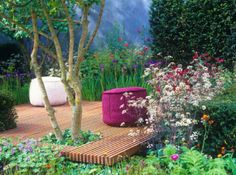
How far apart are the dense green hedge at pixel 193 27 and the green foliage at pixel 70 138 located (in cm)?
392

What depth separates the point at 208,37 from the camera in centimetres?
823

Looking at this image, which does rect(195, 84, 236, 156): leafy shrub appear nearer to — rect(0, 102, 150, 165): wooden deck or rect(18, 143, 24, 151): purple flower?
rect(0, 102, 150, 165): wooden deck

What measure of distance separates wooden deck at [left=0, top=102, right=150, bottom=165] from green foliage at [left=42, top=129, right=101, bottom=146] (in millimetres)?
150

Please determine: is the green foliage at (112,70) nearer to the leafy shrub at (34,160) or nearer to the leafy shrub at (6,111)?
the leafy shrub at (6,111)

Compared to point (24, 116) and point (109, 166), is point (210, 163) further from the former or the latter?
point (24, 116)

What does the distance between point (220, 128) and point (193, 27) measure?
13.9 ft

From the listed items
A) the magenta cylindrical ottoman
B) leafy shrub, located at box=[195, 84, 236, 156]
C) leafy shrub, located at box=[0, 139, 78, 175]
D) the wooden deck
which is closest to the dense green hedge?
the wooden deck

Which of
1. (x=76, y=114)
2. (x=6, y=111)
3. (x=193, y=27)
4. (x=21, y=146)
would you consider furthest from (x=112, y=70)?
(x=21, y=146)

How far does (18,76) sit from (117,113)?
14.6 ft

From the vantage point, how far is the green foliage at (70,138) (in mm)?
4875

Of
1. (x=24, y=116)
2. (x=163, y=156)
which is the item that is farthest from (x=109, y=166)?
(x=24, y=116)

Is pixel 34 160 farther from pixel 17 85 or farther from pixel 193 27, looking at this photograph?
pixel 193 27

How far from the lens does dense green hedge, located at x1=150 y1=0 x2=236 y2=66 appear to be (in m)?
7.98

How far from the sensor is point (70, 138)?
5023 mm
